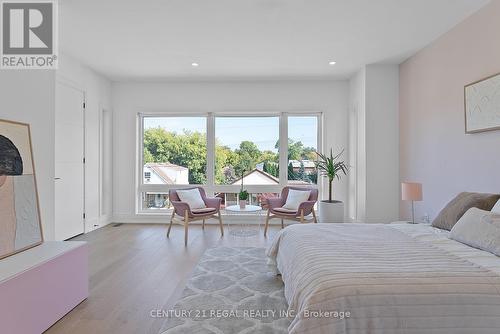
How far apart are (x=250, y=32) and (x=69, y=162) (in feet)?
10.6

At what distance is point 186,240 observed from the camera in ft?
13.9

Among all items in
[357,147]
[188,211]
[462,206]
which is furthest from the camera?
[357,147]

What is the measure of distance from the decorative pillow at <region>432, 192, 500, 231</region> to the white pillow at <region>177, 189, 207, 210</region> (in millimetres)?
3269

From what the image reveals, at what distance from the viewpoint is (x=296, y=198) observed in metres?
4.96

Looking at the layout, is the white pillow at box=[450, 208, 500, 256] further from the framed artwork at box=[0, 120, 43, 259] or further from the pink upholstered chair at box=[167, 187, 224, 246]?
the framed artwork at box=[0, 120, 43, 259]

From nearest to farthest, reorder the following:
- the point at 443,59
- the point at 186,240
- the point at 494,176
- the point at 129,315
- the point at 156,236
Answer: the point at 129,315 → the point at 494,176 → the point at 443,59 → the point at 186,240 → the point at 156,236

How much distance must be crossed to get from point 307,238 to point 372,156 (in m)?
2.97

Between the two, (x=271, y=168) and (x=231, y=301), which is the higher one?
(x=271, y=168)

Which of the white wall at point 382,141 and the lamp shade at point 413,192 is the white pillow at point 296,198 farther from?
the lamp shade at point 413,192

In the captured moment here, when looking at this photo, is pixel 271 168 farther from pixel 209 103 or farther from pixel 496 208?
pixel 496 208

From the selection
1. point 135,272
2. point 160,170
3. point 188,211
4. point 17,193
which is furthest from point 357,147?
point 17,193

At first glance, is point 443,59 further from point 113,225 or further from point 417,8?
point 113,225

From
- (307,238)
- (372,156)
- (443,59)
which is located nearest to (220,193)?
(372,156)

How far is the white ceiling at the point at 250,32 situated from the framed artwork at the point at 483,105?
0.80 metres
